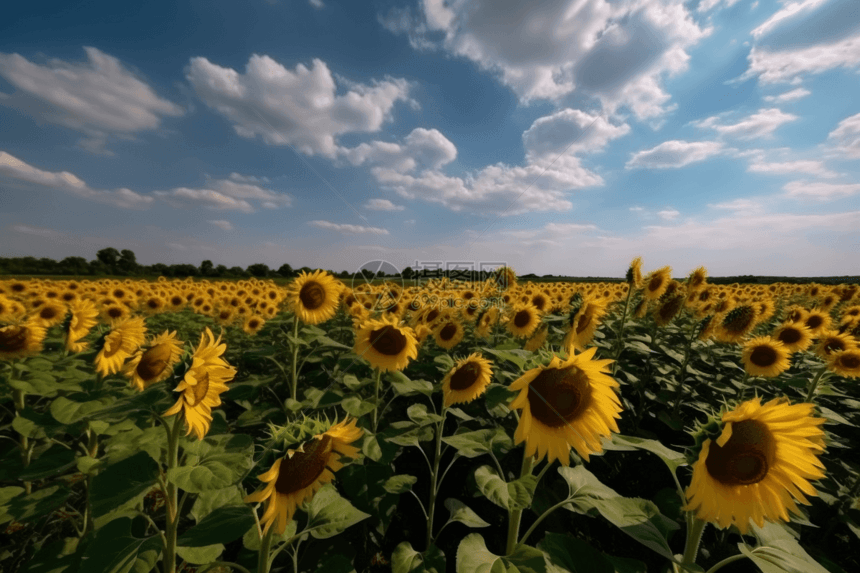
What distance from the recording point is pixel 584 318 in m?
4.29

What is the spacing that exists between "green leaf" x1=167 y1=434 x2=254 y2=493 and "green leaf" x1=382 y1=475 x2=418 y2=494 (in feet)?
3.65

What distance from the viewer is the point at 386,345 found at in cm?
395

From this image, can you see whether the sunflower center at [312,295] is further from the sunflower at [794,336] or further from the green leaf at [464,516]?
the sunflower at [794,336]

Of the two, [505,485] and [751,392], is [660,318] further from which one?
[505,485]

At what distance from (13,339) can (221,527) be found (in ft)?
12.7

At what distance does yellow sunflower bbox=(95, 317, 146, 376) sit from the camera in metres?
3.05

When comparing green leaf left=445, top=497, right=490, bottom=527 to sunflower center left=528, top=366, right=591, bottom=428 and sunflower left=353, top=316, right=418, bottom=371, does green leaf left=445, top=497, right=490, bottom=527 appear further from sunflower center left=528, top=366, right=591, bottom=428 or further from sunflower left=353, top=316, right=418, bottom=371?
sunflower left=353, top=316, right=418, bottom=371

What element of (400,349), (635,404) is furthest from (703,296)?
(400,349)

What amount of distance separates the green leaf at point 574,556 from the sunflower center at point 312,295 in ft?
12.9

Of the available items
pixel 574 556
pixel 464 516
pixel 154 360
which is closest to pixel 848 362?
pixel 574 556

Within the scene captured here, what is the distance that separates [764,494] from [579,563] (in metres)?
1.00

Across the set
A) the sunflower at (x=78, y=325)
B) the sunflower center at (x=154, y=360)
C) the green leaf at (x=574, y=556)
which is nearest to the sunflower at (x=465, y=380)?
the green leaf at (x=574, y=556)

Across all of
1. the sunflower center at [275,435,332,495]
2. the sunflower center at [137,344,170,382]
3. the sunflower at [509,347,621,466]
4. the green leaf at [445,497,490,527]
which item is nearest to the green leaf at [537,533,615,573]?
the sunflower at [509,347,621,466]

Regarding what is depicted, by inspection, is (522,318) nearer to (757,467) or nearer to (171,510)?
(757,467)
